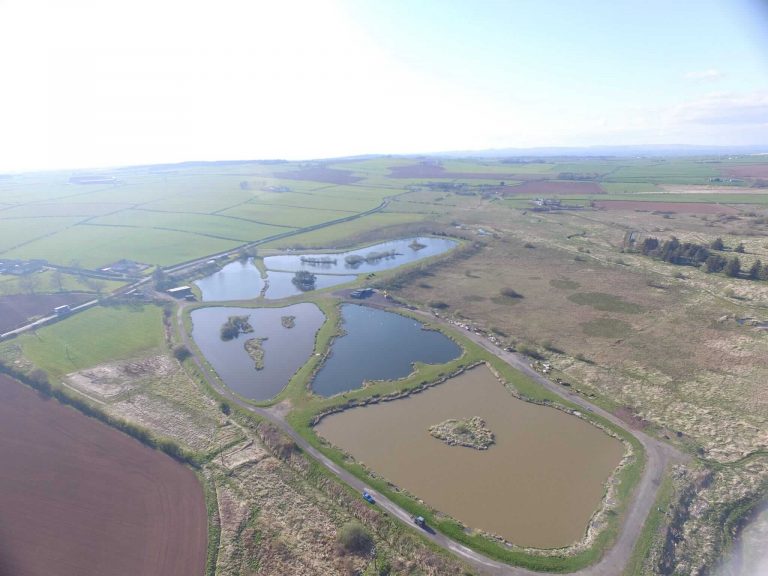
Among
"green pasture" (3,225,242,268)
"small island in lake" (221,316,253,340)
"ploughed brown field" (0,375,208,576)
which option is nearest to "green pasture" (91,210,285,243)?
"green pasture" (3,225,242,268)

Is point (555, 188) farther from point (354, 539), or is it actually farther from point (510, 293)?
point (354, 539)

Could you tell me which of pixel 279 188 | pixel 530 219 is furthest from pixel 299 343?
pixel 279 188

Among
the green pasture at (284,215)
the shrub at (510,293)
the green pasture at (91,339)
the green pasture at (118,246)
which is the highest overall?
the green pasture at (284,215)

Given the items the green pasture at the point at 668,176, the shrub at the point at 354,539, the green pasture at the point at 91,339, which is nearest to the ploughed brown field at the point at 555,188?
the green pasture at the point at 668,176

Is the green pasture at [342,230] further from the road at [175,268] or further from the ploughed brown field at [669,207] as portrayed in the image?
the ploughed brown field at [669,207]

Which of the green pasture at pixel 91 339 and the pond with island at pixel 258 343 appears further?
the green pasture at pixel 91 339

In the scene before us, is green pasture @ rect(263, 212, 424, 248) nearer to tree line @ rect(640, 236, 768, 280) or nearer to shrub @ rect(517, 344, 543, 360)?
shrub @ rect(517, 344, 543, 360)

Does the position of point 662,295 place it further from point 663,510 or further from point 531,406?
point 663,510
